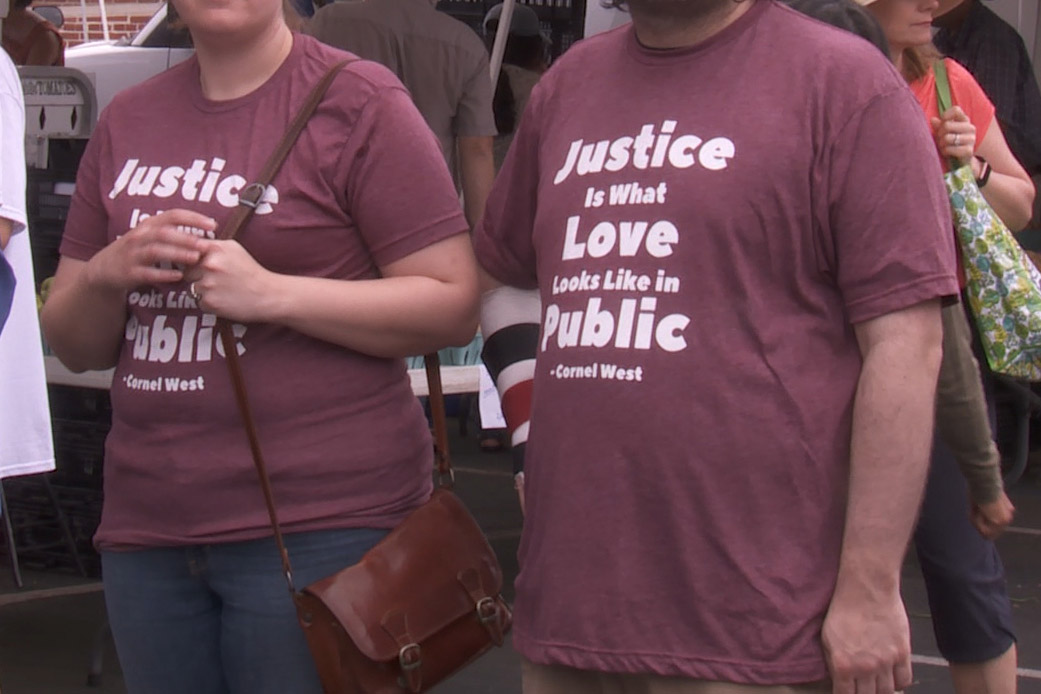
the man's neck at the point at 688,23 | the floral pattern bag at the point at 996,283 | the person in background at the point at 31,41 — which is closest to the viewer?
the man's neck at the point at 688,23

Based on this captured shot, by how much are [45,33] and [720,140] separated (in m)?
6.07

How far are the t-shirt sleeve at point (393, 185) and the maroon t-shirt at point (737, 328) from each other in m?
0.45

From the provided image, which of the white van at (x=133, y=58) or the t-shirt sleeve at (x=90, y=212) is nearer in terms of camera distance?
the t-shirt sleeve at (x=90, y=212)

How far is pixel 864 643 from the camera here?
5.58 ft

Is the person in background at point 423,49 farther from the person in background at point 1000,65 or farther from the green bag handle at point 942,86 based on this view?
the green bag handle at point 942,86

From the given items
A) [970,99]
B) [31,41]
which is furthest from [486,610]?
[31,41]

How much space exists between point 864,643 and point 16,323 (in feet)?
4.20

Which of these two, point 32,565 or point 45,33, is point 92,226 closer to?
point 32,565

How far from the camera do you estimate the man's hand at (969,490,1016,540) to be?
2547mm

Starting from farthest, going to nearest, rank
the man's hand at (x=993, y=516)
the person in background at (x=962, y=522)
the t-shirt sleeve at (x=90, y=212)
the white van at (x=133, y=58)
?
the white van at (x=133, y=58), the person in background at (x=962, y=522), the man's hand at (x=993, y=516), the t-shirt sleeve at (x=90, y=212)

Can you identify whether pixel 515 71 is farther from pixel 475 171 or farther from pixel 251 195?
pixel 251 195

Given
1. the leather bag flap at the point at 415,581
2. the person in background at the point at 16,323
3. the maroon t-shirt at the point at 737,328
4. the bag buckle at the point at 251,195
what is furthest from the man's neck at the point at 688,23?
the person in background at the point at 16,323

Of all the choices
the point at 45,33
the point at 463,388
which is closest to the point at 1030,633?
the point at 463,388

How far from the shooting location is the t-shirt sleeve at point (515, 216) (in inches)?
81.5
